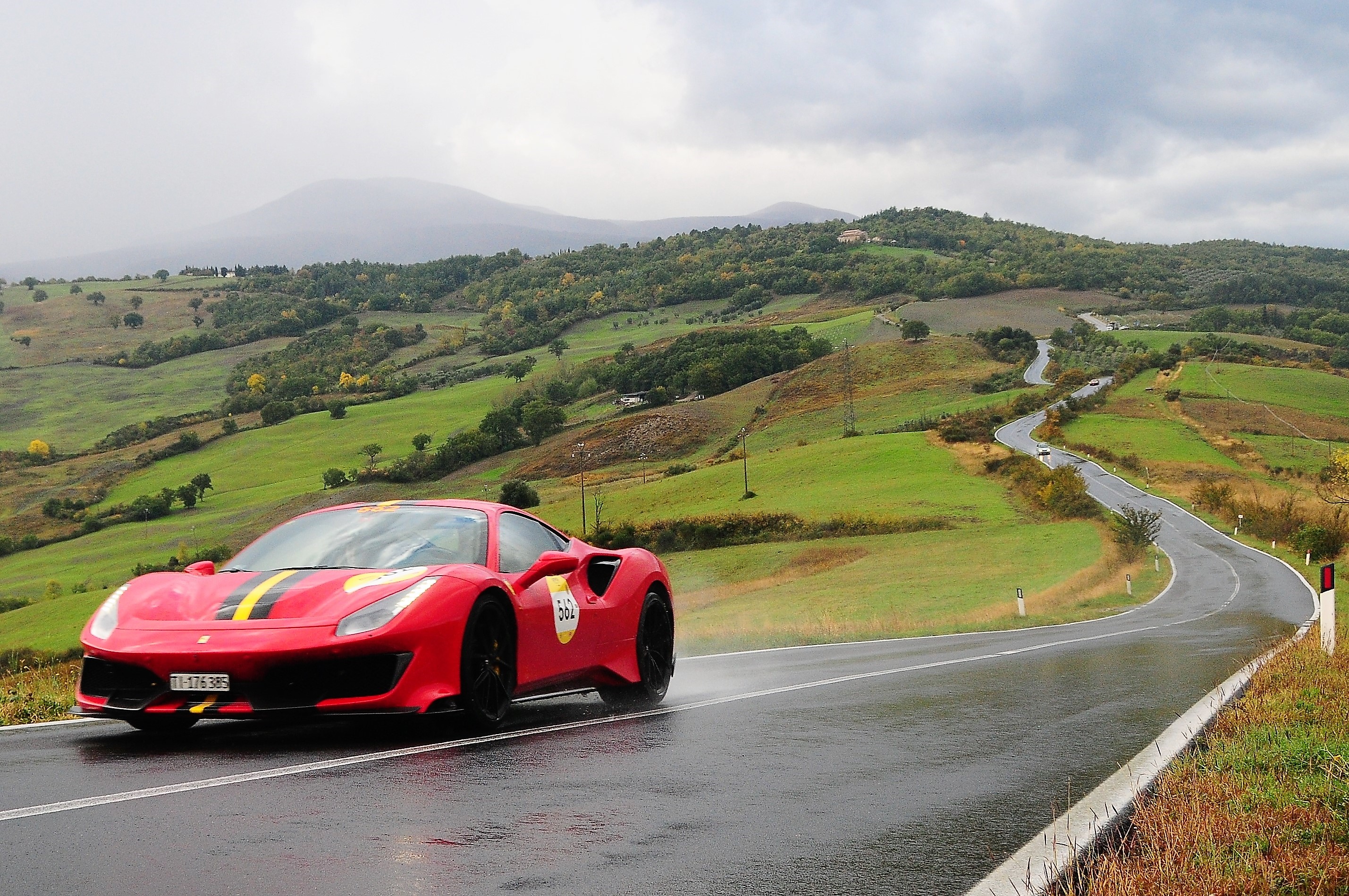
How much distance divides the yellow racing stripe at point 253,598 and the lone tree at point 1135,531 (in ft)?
213

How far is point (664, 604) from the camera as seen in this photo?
9.51 meters

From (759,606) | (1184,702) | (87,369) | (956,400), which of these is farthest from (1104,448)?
(87,369)

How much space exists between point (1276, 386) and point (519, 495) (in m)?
79.8

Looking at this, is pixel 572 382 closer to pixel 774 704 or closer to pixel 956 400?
pixel 956 400

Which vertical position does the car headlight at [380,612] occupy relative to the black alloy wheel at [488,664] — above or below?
above

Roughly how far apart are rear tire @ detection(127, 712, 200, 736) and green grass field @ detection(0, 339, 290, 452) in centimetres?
15279

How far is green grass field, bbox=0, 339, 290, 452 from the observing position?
5979 inches

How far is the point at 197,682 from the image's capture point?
6207mm

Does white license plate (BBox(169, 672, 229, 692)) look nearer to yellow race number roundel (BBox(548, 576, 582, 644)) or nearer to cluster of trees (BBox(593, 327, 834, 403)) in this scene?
yellow race number roundel (BBox(548, 576, 582, 644))

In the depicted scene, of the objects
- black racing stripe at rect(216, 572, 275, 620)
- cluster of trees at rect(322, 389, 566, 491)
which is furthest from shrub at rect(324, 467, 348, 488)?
black racing stripe at rect(216, 572, 275, 620)

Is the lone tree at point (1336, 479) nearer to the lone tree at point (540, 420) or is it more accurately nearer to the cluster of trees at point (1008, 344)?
the lone tree at point (540, 420)

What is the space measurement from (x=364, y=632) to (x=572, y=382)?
154583mm

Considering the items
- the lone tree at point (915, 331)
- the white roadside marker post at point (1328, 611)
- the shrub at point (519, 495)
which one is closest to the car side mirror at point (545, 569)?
the white roadside marker post at point (1328, 611)

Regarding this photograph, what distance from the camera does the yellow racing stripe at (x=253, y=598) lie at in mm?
6418
